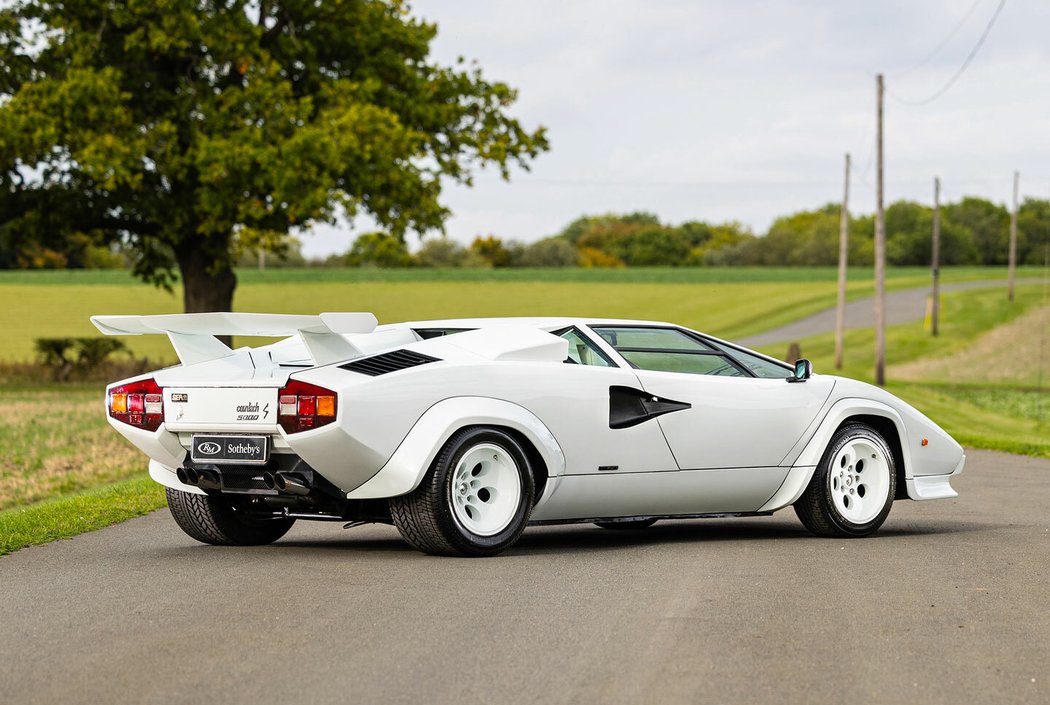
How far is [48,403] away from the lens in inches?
1160

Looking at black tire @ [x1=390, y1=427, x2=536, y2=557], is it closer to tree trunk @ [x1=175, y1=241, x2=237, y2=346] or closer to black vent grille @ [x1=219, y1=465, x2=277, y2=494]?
black vent grille @ [x1=219, y1=465, x2=277, y2=494]

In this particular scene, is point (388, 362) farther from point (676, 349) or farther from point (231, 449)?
point (676, 349)

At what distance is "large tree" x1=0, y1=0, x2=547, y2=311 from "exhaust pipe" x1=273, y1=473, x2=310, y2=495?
21.8m

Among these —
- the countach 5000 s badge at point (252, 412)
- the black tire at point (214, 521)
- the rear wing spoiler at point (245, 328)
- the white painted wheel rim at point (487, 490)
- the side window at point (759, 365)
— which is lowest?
the black tire at point (214, 521)

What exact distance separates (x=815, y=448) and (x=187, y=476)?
3951mm

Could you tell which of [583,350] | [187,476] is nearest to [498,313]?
[583,350]

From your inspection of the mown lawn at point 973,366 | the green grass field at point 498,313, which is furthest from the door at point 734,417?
Answer: the mown lawn at point 973,366

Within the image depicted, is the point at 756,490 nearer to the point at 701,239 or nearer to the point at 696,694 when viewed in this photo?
the point at 696,694

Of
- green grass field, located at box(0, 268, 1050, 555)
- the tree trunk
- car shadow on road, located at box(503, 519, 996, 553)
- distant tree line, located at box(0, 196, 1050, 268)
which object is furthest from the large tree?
distant tree line, located at box(0, 196, 1050, 268)

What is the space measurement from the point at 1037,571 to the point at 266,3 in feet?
90.2

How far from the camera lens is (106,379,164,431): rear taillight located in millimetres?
8812

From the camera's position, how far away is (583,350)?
9477 millimetres

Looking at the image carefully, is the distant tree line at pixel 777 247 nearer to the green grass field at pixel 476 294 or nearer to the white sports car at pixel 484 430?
the green grass field at pixel 476 294

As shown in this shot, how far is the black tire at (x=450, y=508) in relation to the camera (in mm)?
8430
